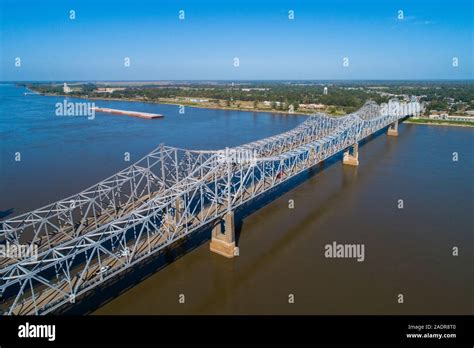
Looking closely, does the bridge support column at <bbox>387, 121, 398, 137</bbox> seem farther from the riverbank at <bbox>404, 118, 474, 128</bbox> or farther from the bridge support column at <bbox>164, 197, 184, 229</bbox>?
the bridge support column at <bbox>164, 197, 184, 229</bbox>

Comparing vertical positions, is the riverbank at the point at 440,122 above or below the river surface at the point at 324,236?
above

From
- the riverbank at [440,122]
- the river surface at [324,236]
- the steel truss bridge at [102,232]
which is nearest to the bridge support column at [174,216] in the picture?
the steel truss bridge at [102,232]

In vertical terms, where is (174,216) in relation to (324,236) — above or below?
above

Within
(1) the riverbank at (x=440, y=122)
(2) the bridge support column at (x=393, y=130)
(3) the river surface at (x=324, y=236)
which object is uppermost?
(1) the riverbank at (x=440, y=122)

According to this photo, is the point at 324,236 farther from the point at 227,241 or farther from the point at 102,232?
the point at 102,232

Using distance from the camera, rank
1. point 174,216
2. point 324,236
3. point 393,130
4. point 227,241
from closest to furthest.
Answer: point 227,241 → point 174,216 → point 324,236 → point 393,130

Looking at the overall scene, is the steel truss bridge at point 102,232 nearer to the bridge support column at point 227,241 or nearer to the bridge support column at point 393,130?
the bridge support column at point 227,241

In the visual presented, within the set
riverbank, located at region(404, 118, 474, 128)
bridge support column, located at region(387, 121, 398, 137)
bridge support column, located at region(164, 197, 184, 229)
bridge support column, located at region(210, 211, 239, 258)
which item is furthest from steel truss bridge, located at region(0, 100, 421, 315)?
riverbank, located at region(404, 118, 474, 128)

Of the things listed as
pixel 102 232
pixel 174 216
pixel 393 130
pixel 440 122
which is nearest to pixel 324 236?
pixel 174 216
